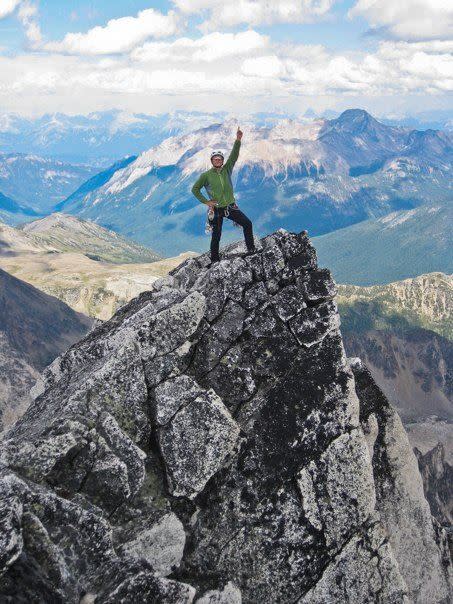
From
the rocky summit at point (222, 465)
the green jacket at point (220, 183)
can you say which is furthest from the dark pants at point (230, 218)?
the rocky summit at point (222, 465)

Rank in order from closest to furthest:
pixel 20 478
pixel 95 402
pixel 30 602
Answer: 1. pixel 30 602
2. pixel 20 478
3. pixel 95 402

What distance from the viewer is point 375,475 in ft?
103

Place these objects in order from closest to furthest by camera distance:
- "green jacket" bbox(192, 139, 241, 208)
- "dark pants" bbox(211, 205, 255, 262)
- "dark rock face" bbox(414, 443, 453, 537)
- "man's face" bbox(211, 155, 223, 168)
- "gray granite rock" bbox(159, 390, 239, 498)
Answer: "gray granite rock" bbox(159, 390, 239, 498), "dark pants" bbox(211, 205, 255, 262), "man's face" bbox(211, 155, 223, 168), "green jacket" bbox(192, 139, 241, 208), "dark rock face" bbox(414, 443, 453, 537)

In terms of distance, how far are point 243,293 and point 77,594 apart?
17.0 meters

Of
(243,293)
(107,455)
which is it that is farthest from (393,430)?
(107,455)

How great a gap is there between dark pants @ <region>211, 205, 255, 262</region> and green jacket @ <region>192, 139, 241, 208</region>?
0.58 metres

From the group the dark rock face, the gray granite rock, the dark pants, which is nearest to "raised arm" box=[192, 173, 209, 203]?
the dark pants

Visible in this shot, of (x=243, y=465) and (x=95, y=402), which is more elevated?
(x=95, y=402)

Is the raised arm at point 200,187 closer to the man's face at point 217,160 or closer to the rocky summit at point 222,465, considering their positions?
the man's face at point 217,160

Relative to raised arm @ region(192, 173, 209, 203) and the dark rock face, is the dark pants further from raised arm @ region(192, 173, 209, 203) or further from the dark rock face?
the dark rock face

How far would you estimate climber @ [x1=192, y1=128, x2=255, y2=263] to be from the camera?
33219mm

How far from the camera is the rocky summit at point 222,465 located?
20562mm

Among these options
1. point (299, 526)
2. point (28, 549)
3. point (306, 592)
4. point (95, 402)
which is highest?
point (95, 402)

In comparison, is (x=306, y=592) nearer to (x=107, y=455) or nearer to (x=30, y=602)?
(x=107, y=455)
